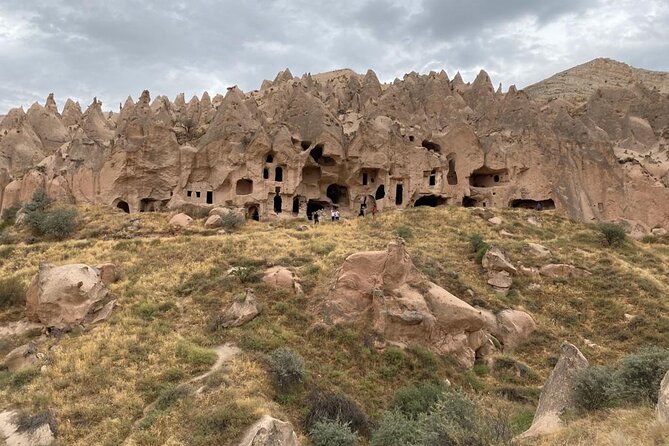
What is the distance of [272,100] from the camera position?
1692 inches

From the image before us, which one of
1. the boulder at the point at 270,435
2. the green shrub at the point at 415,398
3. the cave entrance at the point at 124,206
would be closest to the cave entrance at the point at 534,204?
the green shrub at the point at 415,398

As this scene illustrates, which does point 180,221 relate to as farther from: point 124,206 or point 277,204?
point 277,204

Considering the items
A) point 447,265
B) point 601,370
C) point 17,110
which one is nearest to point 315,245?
point 447,265

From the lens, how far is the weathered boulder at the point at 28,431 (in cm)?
1020

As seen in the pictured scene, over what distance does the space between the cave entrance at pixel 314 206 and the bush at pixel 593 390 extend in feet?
95.8

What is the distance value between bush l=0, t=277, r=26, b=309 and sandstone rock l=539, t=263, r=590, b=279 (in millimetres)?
20119

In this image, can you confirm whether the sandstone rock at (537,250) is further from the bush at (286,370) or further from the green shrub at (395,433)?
the green shrub at (395,433)

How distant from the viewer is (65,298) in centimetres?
1595

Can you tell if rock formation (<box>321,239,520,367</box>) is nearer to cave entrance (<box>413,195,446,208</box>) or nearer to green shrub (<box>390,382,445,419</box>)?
green shrub (<box>390,382,445,419</box>)

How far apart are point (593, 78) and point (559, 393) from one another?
87.0 metres

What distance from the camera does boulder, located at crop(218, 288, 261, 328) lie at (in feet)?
51.0

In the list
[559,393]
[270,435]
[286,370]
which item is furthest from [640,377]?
[286,370]

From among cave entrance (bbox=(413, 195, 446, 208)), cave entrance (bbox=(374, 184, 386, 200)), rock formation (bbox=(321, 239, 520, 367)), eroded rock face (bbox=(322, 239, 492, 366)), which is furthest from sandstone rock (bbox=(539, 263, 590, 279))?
cave entrance (bbox=(374, 184, 386, 200))

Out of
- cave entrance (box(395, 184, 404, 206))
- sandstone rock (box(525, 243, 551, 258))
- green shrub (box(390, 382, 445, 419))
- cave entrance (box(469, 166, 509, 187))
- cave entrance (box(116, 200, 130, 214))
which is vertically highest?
cave entrance (box(469, 166, 509, 187))
